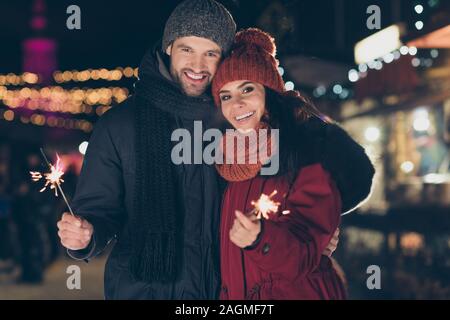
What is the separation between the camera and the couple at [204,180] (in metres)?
3.66

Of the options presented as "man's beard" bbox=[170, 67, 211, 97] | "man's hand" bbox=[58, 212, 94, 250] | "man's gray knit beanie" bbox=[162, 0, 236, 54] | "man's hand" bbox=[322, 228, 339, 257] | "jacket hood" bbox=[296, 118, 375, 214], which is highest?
"man's gray knit beanie" bbox=[162, 0, 236, 54]

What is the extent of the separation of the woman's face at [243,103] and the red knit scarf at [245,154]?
54mm

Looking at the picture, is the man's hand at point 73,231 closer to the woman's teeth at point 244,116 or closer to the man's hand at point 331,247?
the woman's teeth at point 244,116

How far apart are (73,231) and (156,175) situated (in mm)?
588

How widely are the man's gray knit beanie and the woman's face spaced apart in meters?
0.32

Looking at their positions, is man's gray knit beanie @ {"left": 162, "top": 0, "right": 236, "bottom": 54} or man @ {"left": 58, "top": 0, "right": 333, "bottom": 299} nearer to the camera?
man @ {"left": 58, "top": 0, "right": 333, "bottom": 299}

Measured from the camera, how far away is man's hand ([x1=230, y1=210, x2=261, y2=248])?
3.25 meters

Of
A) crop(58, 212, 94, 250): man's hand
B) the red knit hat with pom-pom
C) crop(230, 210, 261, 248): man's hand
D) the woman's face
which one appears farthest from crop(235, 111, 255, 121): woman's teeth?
crop(58, 212, 94, 250): man's hand

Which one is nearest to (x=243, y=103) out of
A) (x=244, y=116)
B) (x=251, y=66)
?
(x=244, y=116)

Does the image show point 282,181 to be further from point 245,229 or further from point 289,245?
point 245,229

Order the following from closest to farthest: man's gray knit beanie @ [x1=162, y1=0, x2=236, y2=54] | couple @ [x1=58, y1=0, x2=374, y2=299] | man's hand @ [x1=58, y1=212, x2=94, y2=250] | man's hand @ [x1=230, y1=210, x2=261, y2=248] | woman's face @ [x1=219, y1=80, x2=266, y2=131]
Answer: man's hand @ [x1=230, y1=210, x2=261, y2=248] → man's hand @ [x1=58, y1=212, x2=94, y2=250] → couple @ [x1=58, y1=0, x2=374, y2=299] → woman's face @ [x1=219, y1=80, x2=266, y2=131] → man's gray knit beanie @ [x1=162, y1=0, x2=236, y2=54]

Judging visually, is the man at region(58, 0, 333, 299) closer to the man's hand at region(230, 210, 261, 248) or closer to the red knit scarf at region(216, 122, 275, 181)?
the red knit scarf at region(216, 122, 275, 181)

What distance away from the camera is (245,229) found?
3.26 m
